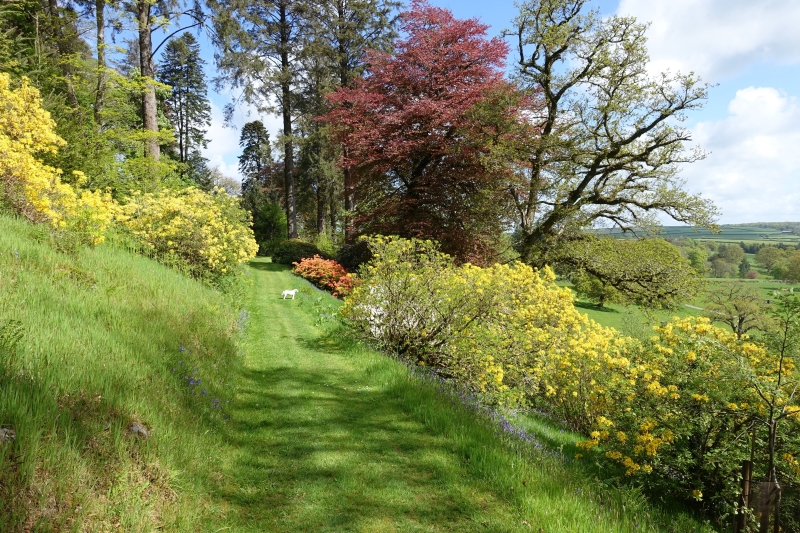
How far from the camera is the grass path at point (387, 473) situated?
2.80 metres

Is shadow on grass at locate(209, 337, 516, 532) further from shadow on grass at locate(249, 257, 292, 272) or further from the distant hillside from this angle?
the distant hillside

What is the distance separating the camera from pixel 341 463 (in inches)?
140

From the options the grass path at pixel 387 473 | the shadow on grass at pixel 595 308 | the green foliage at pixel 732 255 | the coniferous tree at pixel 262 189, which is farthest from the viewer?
the shadow on grass at pixel 595 308

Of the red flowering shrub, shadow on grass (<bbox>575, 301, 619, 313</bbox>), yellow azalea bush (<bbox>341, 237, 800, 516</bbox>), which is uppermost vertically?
the red flowering shrub

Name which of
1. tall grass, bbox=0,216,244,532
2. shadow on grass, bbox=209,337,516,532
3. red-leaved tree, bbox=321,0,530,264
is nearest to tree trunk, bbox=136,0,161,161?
red-leaved tree, bbox=321,0,530,264

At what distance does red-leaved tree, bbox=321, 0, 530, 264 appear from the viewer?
42.9 feet

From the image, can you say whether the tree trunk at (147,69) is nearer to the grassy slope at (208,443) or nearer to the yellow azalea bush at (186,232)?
the yellow azalea bush at (186,232)

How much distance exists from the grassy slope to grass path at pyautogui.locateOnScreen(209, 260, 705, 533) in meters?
0.02

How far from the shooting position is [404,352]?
7.45 m

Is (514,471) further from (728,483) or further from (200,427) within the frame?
(200,427)

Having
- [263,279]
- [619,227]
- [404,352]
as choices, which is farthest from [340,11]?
[404,352]

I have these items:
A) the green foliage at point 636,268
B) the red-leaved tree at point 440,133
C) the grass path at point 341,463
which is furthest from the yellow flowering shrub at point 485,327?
the green foliage at point 636,268

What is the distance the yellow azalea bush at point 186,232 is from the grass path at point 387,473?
440cm

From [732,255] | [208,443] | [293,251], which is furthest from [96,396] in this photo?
[732,255]
